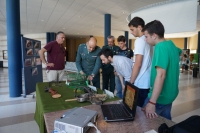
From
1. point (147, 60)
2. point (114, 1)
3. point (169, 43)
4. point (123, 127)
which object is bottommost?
point (123, 127)

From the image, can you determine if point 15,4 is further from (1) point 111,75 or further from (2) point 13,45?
(1) point 111,75

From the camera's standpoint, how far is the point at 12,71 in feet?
13.7

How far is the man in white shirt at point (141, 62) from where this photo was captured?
4.85 ft

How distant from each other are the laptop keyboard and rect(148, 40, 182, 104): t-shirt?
34 cm

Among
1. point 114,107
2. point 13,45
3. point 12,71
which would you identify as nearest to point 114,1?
point 13,45

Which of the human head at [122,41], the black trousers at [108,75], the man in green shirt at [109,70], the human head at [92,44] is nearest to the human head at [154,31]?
the human head at [92,44]

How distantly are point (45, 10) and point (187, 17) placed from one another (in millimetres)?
6230

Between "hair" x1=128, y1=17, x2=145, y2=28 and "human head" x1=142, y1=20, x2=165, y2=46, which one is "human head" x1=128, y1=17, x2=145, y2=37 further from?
"human head" x1=142, y1=20, x2=165, y2=46

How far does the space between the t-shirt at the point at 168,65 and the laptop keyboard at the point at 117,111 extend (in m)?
0.34

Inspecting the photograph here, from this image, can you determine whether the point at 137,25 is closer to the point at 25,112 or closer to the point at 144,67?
the point at 144,67

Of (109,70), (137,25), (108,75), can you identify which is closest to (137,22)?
→ (137,25)

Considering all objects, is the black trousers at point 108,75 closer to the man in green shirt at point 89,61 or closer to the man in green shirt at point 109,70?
the man in green shirt at point 109,70

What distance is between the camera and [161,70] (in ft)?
3.52

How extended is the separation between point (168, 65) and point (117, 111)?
0.52 meters
